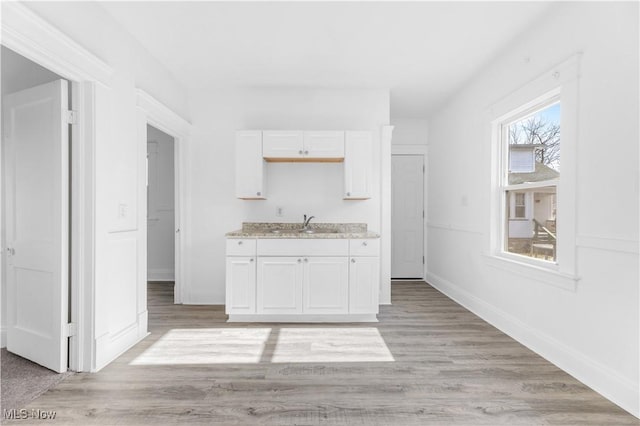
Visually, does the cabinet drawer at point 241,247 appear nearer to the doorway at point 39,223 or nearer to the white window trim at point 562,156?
Result: the doorway at point 39,223

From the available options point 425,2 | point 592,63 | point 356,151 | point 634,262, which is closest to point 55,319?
point 356,151

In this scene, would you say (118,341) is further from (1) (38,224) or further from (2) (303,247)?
(2) (303,247)

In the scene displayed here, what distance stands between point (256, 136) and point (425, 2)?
7.21 feet

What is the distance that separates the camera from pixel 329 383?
7.57 feet

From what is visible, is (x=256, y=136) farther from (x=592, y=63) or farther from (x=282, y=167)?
(x=592, y=63)

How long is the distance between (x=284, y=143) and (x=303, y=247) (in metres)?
1.24

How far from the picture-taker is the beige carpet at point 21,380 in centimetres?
208

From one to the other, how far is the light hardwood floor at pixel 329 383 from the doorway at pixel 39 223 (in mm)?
504

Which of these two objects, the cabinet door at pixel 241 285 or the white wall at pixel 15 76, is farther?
the cabinet door at pixel 241 285

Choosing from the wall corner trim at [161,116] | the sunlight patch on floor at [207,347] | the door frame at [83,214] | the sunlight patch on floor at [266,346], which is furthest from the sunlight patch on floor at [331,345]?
the wall corner trim at [161,116]

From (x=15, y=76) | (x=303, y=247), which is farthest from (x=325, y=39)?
(x=15, y=76)

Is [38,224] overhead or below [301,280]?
overhead

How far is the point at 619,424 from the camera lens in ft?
6.12

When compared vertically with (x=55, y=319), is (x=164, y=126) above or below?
above
